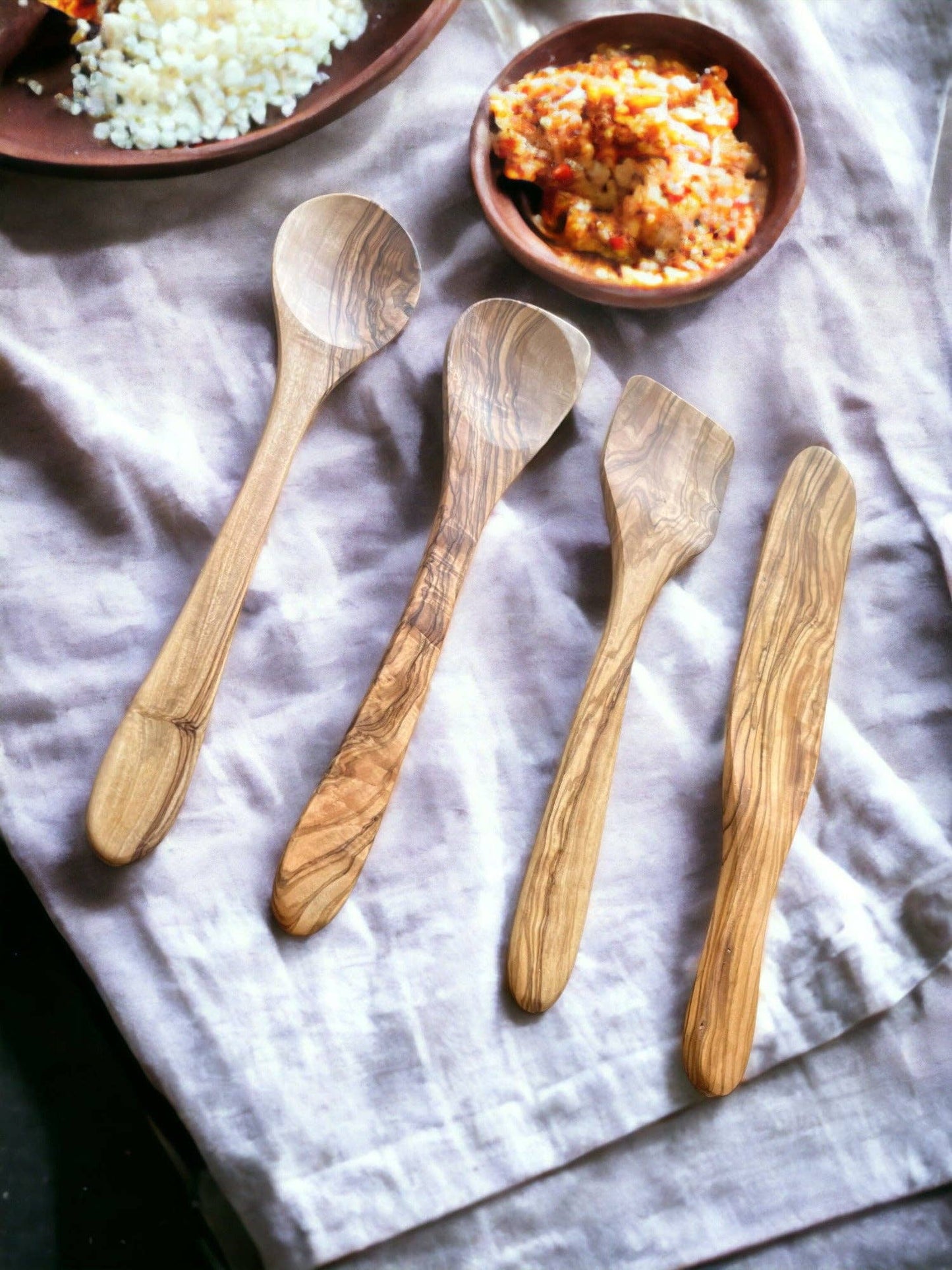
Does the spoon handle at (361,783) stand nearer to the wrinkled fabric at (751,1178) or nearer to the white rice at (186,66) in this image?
the wrinkled fabric at (751,1178)

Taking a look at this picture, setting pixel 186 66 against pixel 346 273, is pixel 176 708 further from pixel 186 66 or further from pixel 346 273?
pixel 186 66

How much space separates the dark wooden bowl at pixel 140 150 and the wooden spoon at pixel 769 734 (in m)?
0.42

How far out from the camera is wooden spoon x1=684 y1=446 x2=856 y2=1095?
76cm

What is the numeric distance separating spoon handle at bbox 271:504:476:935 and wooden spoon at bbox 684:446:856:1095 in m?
0.22

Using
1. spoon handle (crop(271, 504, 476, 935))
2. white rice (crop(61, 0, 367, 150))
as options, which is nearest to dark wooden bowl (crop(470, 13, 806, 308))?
white rice (crop(61, 0, 367, 150))

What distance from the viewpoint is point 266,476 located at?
799mm

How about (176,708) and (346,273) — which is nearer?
(176,708)

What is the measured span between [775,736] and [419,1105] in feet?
1.12

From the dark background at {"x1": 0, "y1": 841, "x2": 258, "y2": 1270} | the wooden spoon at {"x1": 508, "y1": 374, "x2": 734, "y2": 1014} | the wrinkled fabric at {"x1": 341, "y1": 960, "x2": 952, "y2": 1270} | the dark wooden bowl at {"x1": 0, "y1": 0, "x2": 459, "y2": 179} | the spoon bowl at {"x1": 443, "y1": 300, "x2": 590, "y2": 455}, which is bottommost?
the wrinkled fabric at {"x1": 341, "y1": 960, "x2": 952, "y2": 1270}

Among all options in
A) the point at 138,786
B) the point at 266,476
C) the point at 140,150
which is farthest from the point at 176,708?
the point at 140,150

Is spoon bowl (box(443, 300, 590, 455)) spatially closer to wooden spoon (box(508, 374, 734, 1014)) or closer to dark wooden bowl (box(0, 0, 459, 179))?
wooden spoon (box(508, 374, 734, 1014))

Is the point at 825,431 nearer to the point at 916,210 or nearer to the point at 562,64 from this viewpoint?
the point at 916,210

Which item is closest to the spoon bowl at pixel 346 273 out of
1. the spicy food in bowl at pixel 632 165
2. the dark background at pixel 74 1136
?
the spicy food in bowl at pixel 632 165

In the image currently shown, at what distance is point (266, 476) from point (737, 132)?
0.46 m
